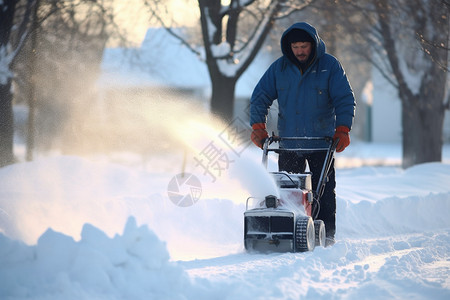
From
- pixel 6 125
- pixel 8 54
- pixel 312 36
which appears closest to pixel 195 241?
pixel 312 36

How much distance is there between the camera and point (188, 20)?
1373cm

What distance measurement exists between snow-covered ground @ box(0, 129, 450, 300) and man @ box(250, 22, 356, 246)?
435 millimetres

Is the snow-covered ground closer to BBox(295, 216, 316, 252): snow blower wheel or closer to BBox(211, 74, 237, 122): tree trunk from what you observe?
BBox(295, 216, 316, 252): snow blower wheel

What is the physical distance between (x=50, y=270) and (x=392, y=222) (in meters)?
5.32

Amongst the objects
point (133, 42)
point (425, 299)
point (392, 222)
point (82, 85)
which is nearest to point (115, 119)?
point (82, 85)

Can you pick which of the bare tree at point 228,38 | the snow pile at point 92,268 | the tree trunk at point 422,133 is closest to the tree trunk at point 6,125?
the bare tree at point 228,38

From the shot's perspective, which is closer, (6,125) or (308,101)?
(308,101)

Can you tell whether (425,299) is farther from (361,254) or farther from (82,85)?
(82,85)

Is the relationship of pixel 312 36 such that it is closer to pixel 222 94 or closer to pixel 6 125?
pixel 222 94

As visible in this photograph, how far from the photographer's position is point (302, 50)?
5.86 metres

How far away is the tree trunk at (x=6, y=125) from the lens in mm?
12094

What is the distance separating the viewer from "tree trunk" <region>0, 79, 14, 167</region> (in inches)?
476

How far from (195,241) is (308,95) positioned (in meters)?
2.31

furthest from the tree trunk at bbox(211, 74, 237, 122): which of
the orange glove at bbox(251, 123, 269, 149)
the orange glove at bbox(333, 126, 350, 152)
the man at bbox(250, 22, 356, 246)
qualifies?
the orange glove at bbox(333, 126, 350, 152)
